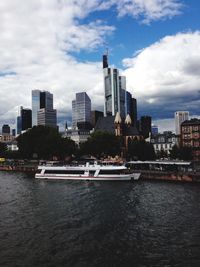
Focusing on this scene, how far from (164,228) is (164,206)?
14830 mm

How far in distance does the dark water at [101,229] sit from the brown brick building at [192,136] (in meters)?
92.5

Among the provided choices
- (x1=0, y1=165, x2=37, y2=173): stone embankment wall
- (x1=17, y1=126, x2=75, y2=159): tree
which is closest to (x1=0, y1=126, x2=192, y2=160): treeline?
(x1=17, y1=126, x2=75, y2=159): tree

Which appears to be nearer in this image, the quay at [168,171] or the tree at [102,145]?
the quay at [168,171]

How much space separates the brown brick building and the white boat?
65811 mm

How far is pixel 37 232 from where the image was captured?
4356cm

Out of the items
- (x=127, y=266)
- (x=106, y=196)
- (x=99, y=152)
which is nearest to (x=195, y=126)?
(x=99, y=152)

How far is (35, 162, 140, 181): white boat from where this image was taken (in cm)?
10231

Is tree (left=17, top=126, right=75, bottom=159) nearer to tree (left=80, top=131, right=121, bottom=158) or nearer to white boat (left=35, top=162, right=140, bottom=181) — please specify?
tree (left=80, top=131, right=121, bottom=158)

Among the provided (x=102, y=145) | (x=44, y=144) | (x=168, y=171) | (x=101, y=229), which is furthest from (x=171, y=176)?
(x=44, y=144)

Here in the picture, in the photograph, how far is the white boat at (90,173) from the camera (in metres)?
102

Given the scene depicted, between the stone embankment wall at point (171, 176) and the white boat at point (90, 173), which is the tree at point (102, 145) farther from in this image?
the stone embankment wall at point (171, 176)

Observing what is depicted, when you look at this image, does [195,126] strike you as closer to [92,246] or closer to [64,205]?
[64,205]

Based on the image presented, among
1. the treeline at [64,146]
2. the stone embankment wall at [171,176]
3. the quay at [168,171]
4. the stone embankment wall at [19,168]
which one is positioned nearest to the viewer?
the stone embankment wall at [171,176]

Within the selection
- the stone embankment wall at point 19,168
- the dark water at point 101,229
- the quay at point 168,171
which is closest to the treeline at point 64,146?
the stone embankment wall at point 19,168
